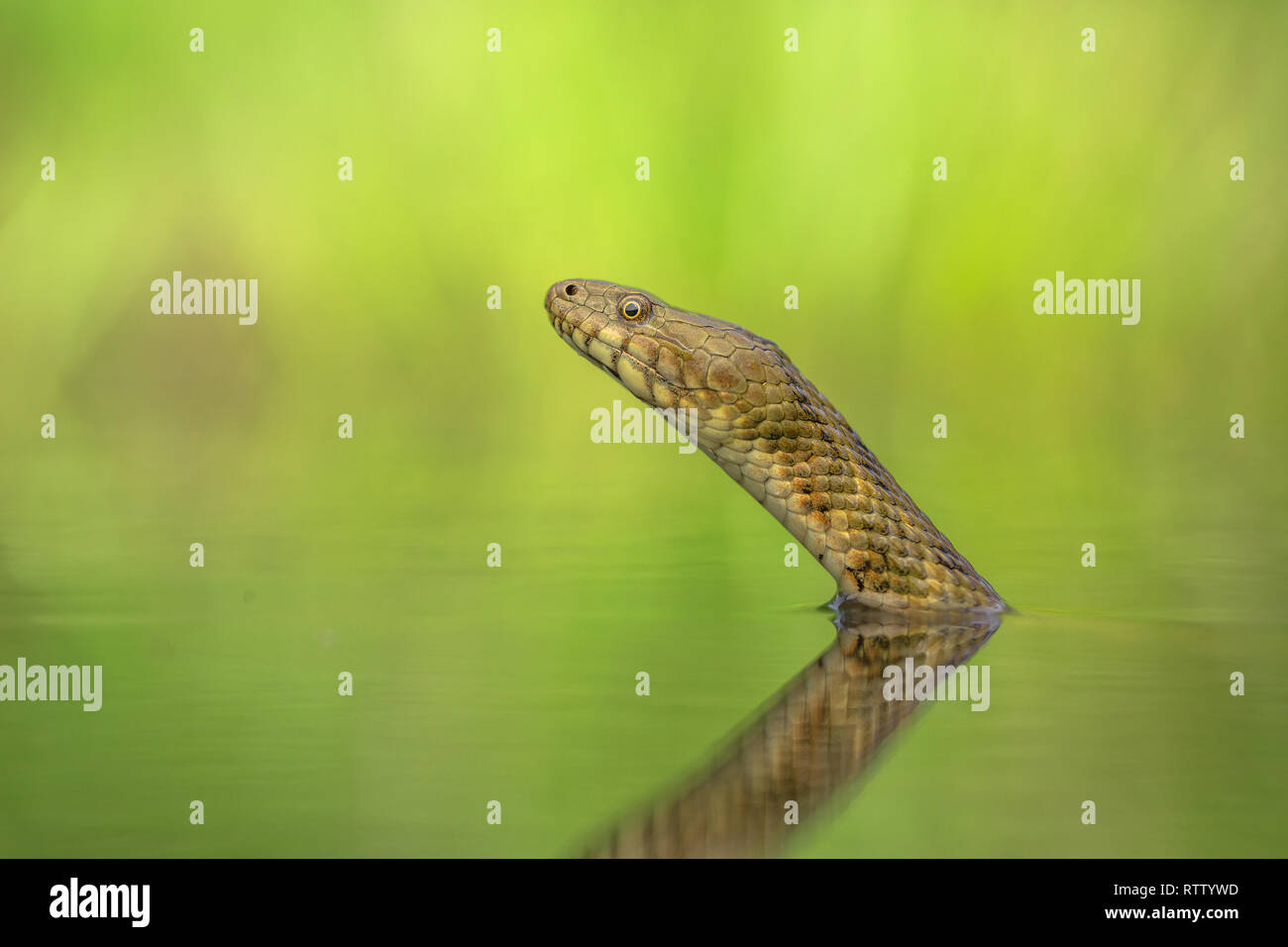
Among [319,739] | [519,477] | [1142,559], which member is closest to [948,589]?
[1142,559]

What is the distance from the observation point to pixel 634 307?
6391 millimetres

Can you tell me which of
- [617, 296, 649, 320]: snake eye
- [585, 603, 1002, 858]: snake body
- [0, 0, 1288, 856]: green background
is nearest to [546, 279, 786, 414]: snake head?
[617, 296, 649, 320]: snake eye

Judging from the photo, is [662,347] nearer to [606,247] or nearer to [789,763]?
[789,763]

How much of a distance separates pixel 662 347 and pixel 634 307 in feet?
0.64

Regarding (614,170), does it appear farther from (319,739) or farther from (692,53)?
(319,739)

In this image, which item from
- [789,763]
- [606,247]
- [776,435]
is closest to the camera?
[789,763]

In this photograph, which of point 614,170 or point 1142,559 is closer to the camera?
point 1142,559

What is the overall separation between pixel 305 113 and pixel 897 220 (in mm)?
7545

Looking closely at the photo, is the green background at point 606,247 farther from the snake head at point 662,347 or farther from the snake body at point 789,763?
the snake body at point 789,763

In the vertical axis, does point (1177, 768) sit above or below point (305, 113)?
below

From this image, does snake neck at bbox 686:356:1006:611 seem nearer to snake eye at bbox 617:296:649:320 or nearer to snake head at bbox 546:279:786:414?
snake head at bbox 546:279:786:414

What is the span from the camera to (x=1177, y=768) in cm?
406

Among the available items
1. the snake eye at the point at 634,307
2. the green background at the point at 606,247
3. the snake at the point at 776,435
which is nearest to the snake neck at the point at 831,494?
the snake at the point at 776,435

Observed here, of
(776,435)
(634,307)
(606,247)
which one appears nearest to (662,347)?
(634,307)
